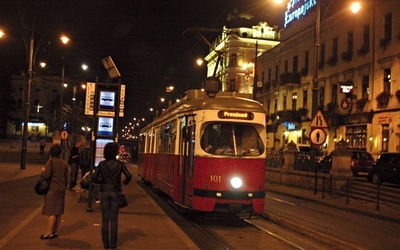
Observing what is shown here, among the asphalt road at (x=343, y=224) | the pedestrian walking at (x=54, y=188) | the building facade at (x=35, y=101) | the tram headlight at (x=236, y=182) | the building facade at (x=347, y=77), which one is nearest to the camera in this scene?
the pedestrian walking at (x=54, y=188)

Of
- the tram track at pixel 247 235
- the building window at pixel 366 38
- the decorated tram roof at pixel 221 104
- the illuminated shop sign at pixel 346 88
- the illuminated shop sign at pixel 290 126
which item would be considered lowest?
the tram track at pixel 247 235

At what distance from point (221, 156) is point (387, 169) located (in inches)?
Result: 537

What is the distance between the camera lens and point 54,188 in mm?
8375

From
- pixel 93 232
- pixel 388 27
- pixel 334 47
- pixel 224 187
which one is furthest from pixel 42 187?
pixel 334 47

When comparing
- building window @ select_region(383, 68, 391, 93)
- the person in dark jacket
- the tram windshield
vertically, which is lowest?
the person in dark jacket

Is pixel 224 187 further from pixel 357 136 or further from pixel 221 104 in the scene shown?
pixel 357 136

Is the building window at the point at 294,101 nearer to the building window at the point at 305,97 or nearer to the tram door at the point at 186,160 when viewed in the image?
the building window at the point at 305,97

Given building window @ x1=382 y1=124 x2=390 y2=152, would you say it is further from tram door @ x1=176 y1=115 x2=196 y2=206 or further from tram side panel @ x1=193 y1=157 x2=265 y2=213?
tram side panel @ x1=193 y1=157 x2=265 y2=213

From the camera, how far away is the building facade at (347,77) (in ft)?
105

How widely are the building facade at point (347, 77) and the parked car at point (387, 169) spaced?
4.60 meters

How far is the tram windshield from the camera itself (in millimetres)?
11758

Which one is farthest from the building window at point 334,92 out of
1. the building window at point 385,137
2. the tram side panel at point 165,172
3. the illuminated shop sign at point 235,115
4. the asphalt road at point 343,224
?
the illuminated shop sign at point 235,115

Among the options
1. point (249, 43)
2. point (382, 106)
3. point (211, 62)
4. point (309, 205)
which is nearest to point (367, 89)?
point (382, 106)

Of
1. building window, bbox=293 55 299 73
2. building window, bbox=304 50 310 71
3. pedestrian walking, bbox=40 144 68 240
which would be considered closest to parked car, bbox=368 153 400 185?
pedestrian walking, bbox=40 144 68 240
